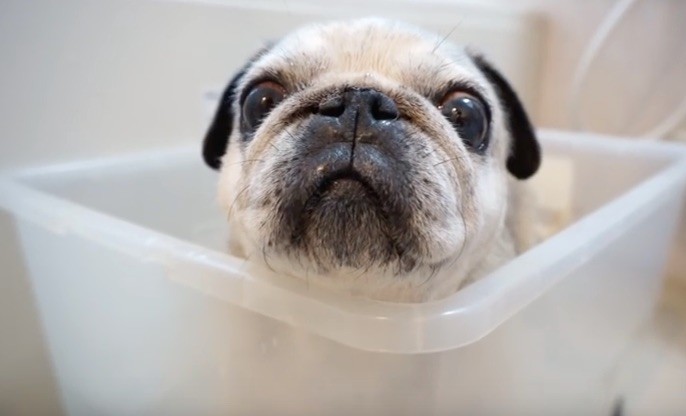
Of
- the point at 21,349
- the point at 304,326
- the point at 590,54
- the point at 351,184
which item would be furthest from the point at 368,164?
the point at 590,54

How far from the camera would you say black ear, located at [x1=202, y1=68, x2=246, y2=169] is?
38.9 inches

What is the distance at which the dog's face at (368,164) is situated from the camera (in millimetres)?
602

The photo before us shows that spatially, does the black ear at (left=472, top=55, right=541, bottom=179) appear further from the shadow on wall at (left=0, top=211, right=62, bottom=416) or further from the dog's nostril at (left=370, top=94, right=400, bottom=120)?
the shadow on wall at (left=0, top=211, right=62, bottom=416)

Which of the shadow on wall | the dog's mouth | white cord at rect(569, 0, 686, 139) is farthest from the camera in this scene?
white cord at rect(569, 0, 686, 139)

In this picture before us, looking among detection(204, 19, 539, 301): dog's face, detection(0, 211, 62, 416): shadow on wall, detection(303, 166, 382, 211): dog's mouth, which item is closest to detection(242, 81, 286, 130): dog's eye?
detection(204, 19, 539, 301): dog's face

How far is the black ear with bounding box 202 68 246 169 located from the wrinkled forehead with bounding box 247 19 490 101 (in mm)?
139

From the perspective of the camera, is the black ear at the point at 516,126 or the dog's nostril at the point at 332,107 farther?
the black ear at the point at 516,126

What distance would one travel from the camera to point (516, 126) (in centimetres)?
100

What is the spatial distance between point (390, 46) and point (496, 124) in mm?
200

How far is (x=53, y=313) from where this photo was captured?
36.9 inches

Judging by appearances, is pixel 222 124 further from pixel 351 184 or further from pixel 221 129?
pixel 351 184

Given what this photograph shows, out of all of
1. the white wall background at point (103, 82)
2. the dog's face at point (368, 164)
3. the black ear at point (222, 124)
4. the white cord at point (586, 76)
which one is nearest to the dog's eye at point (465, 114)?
the dog's face at point (368, 164)

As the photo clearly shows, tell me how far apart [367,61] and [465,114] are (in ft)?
0.50

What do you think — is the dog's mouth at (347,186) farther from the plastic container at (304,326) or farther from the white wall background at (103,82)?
the white wall background at (103,82)
